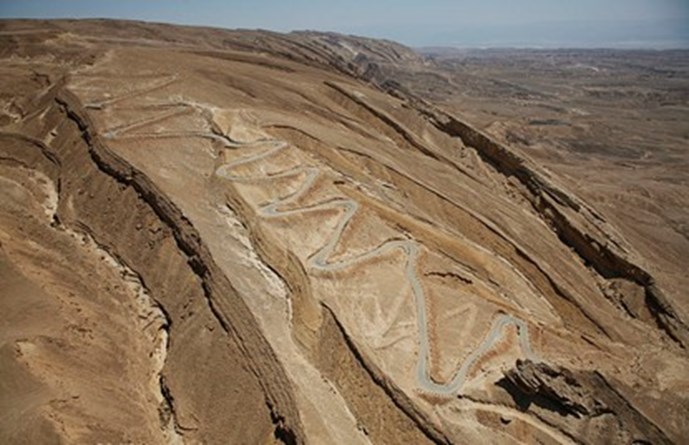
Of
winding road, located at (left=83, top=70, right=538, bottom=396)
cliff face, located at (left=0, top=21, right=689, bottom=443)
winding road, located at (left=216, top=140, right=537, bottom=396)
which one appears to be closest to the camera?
cliff face, located at (left=0, top=21, right=689, bottom=443)

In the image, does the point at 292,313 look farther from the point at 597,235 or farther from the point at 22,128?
the point at 22,128

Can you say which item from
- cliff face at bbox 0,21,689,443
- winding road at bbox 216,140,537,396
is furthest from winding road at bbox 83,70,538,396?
cliff face at bbox 0,21,689,443

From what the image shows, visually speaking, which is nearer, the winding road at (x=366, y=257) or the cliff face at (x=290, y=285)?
the cliff face at (x=290, y=285)

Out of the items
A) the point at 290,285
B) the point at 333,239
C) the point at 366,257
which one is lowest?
the point at 290,285

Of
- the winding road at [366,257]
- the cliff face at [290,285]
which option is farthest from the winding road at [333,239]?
the cliff face at [290,285]

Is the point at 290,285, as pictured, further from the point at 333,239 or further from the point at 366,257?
the point at 366,257

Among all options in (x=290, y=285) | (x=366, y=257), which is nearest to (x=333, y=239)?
(x=366, y=257)

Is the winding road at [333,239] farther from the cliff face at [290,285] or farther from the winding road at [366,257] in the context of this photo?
the cliff face at [290,285]

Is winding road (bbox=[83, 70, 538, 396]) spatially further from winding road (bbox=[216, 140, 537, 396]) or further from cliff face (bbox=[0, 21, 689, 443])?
→ cliff face (bbox=[0, 21, 689, 443])

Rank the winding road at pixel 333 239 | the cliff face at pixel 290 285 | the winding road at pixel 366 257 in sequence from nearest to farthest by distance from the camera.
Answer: the cliff face at pixel 290 285
the winding road at pixel 366 257
the winding road at pixel 333 239
